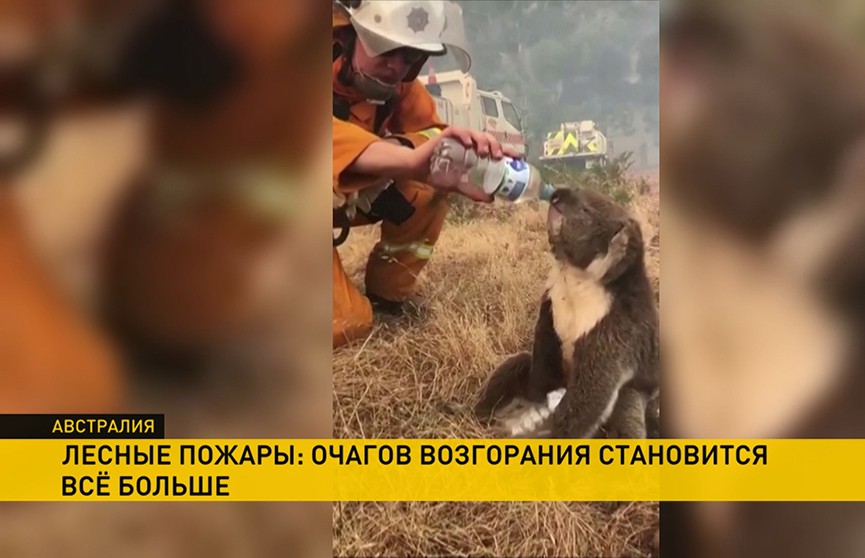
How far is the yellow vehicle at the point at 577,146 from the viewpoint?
64.9 inches

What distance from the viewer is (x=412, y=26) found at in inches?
64.9

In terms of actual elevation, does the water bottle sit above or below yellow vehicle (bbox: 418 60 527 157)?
below

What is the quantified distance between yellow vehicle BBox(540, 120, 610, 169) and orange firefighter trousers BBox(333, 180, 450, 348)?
27cm

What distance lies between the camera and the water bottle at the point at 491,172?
165 centimetres

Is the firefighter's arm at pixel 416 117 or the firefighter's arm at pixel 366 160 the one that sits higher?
the firefighter's arm at pixel 416 117

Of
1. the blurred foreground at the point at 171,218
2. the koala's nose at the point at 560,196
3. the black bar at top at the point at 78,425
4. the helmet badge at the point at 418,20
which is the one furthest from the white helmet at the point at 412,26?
the black bar at top at the point at 78,425

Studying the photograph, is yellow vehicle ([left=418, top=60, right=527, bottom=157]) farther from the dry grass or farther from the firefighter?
the dry grass

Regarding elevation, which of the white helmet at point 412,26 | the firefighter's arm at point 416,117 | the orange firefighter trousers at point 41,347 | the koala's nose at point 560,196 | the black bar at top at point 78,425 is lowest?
the black bar at top at point 78,425

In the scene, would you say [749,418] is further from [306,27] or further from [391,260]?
[306,27]

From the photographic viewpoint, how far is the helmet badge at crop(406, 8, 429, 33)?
1.65 metres

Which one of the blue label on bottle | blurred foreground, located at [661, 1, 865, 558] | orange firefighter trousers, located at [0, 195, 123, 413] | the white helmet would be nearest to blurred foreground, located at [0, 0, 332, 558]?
orange firefighter trousers, located at [0, 195, 123, 413]

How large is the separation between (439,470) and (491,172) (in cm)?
70

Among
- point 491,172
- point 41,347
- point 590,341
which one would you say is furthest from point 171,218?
point 590,341

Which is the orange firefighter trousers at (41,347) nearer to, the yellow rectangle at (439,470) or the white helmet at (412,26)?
the yellow rectangle at (439,470)
